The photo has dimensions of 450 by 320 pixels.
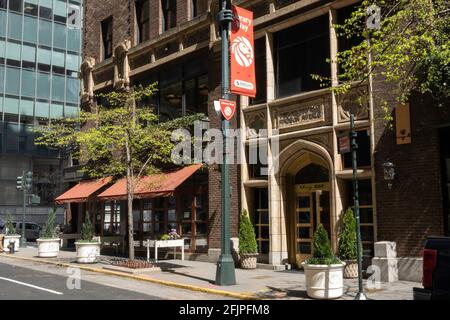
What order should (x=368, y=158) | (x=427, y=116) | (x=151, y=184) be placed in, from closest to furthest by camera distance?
1. (x=427, y=116)
2. (x=368, y=158)
3. (x=151, y=184)

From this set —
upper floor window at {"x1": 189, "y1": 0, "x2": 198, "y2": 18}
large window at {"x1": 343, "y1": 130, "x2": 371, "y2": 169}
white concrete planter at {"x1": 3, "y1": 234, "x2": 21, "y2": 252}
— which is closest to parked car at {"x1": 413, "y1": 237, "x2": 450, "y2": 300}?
large window at {"x1": 343, "y1": 130, "x2": 371, "y2": 169}

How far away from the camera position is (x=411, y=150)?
13492 millimetres

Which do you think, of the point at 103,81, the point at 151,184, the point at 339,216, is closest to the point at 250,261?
the point at 339,216

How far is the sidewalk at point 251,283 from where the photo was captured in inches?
452

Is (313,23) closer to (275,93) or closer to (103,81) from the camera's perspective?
(275,93)

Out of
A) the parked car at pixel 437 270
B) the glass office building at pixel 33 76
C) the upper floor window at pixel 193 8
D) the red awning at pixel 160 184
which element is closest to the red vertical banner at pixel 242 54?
Answer: the red awning at pixel 160 184

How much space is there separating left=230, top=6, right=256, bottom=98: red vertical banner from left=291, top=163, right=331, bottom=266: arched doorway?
3.29 m

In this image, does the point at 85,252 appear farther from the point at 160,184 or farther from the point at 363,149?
the point at 363,149

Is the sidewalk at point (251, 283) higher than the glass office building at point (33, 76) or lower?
lower

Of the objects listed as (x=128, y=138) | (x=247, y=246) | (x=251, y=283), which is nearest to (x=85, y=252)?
(x=128, y=138)

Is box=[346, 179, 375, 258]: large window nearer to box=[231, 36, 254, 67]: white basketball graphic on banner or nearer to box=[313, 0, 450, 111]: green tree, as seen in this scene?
box=[313, 0, 450, 111]: green tree

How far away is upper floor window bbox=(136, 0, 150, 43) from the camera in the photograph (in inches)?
952

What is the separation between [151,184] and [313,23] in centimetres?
784

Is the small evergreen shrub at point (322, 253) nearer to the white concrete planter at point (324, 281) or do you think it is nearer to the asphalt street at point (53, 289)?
the white concrete planter at point (324, 281)
